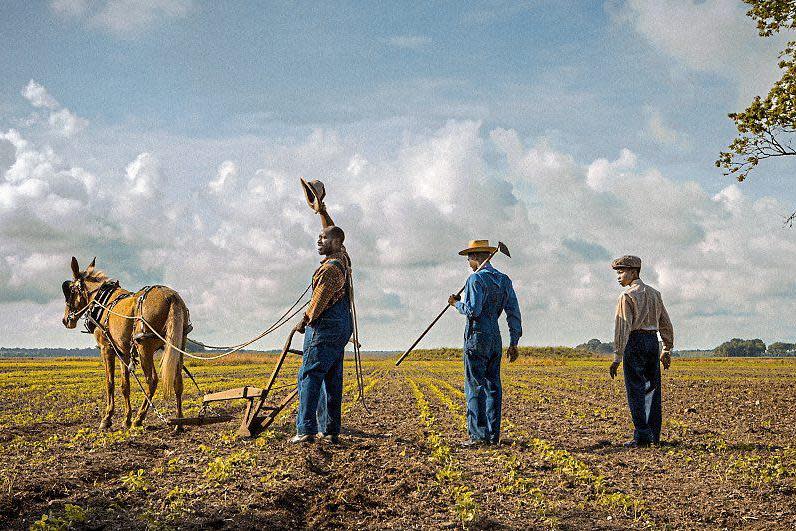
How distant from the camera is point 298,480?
7156 mm

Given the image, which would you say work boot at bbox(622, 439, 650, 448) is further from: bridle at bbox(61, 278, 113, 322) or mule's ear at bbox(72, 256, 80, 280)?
mule's ear at bbox(72, 256, 80, 280)

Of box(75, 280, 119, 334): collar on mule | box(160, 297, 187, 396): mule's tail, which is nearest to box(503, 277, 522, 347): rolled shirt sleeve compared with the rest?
box(160, 297, 187, 396): mule's tail

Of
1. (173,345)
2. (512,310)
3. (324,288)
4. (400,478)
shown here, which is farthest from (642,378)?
(173,345)

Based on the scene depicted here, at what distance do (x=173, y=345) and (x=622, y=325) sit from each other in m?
7.06

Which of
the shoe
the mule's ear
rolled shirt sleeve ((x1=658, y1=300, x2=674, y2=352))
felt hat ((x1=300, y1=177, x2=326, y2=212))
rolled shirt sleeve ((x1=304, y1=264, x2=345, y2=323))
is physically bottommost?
the shoe

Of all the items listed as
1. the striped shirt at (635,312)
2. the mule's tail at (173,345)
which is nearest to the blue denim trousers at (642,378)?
the striped shirt at (635,312)

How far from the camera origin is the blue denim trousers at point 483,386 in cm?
947

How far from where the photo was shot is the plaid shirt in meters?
9.06

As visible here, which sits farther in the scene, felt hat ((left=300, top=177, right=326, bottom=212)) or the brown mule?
the brown mule

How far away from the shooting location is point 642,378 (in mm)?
9547

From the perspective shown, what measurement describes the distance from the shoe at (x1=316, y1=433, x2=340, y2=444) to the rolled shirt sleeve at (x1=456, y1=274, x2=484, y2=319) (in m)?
2.46

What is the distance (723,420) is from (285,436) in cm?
865

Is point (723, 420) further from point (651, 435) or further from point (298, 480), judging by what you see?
point (298, 480)

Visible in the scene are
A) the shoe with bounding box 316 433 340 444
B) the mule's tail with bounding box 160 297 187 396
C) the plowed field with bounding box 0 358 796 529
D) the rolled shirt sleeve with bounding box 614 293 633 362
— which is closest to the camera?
the plowed field with bounding box 0 358 796 529
